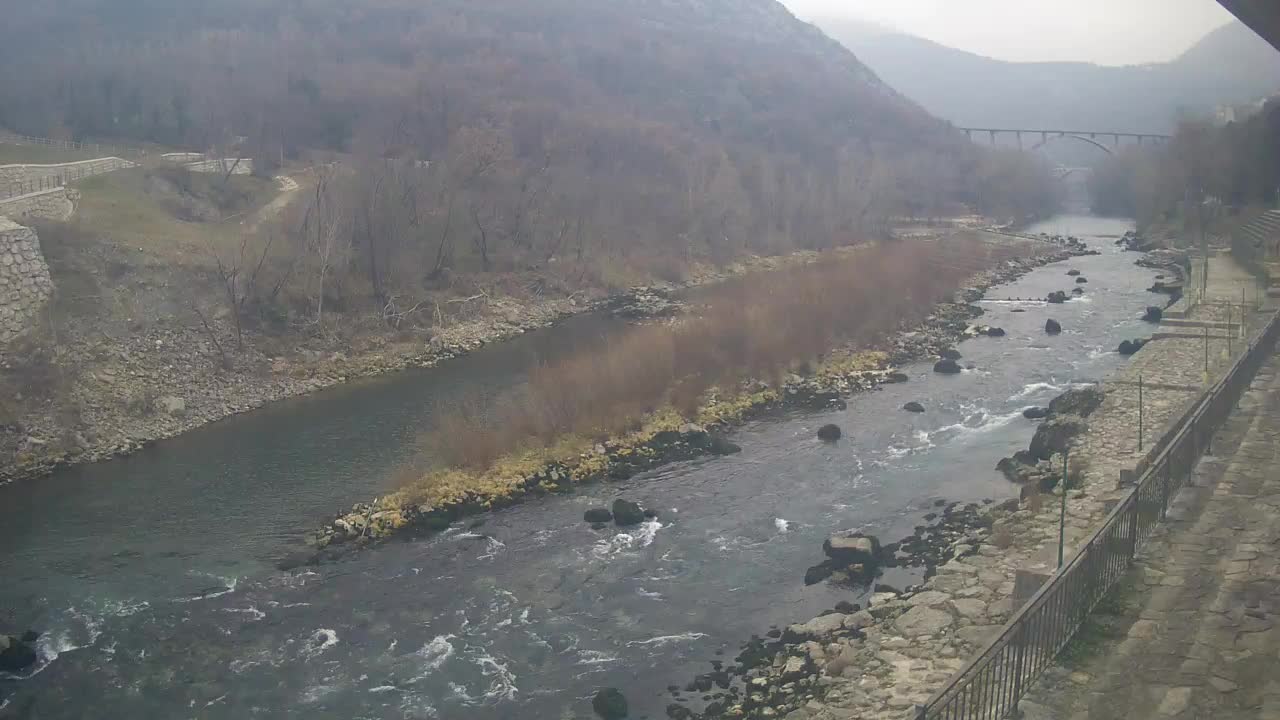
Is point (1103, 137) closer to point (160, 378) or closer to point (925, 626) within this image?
point (160, 378)

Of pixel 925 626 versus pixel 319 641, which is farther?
pixel 319 641

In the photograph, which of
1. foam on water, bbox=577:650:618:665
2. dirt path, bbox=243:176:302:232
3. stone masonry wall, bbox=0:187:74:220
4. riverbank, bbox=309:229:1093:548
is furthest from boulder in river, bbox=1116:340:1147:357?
stone masonry wall, bbox=0:187:74:220

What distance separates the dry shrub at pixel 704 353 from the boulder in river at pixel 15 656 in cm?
606

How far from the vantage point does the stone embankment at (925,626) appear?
320 inches

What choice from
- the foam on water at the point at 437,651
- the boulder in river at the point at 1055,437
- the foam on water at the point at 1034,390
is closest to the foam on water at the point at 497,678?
the foam on water at the point at 437,651

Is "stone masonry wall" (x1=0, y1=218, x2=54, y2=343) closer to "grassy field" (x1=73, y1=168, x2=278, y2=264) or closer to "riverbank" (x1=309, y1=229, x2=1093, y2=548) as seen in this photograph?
"grassy field" (x1=73, y1=168, x2=278, y2=264)

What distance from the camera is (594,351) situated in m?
21.1

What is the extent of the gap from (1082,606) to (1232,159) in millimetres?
37954

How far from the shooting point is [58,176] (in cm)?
2600

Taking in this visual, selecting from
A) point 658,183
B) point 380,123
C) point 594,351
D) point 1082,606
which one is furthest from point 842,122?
point 1082,606

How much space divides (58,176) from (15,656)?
19.9m

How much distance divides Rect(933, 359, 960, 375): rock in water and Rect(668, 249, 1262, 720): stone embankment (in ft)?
23.5

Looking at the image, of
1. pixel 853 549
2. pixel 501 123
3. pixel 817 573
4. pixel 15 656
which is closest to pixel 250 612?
pixel 15 656

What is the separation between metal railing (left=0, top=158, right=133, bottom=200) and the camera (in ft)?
78.7
